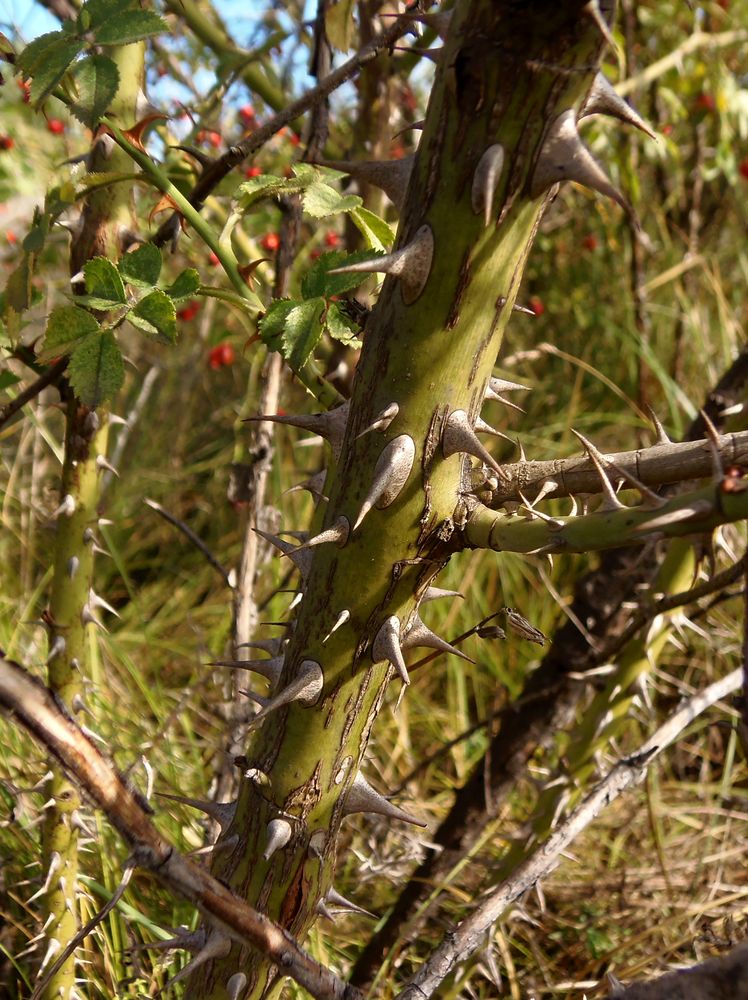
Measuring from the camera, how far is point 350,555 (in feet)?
1.99

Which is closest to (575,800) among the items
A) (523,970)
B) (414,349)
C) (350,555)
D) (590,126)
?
(523,970)

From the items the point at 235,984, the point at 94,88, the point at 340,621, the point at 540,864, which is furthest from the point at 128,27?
the point at 540,864

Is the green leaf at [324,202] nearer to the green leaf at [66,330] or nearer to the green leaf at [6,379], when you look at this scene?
the green leaf at [66,330]

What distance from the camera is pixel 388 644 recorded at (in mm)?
602

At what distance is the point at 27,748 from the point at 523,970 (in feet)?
2.96

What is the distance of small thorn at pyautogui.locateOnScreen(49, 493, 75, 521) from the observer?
912 mm

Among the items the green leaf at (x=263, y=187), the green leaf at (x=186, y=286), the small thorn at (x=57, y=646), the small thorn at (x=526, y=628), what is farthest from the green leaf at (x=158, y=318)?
the small thorn at (x=57, y=646)

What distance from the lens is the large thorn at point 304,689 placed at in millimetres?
601

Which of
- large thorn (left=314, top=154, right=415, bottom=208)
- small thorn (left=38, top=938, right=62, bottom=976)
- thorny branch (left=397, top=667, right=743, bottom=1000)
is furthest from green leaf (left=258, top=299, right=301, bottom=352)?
small thorn (left=38, top=938, right=62, bottom=976)

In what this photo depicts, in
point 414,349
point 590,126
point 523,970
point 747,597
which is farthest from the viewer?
point 590,126

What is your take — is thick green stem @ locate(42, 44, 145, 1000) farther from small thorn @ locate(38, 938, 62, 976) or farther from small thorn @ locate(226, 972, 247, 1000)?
small thorn @ locate(226, 972, 247, 1000)

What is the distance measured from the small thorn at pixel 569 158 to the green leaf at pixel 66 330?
1.20 feet

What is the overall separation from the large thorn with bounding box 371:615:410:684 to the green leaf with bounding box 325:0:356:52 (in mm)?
660

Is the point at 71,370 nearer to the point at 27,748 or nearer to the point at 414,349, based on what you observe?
the point at 414,349
